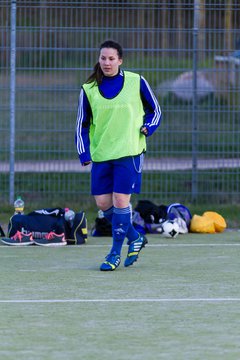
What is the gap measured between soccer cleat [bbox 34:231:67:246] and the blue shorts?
212 centimetres

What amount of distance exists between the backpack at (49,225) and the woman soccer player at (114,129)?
79.7 inches

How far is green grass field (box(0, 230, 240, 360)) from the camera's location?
246 inches

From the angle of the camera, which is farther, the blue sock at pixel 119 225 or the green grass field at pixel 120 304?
the blue sock at pixel 119 225

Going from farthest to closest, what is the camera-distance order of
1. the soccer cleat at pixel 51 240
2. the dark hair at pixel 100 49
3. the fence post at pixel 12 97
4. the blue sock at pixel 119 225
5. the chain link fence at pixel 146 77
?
the chain link fence at pixel 146 77, the fence post at pixel 12 97, the soccer cleat at pixel 51 240, the blue sock at pixel 119 225, the dark hair at pixel 100 49

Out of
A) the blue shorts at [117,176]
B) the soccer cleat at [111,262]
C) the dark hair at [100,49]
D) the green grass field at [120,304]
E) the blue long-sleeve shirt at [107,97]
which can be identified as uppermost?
the dark hair at [100,49]

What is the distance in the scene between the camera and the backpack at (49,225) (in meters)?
11.2

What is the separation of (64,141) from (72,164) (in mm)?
320

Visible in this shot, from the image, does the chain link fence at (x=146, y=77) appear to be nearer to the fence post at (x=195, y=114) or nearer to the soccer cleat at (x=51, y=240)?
the fence post at (x=195, y=114)

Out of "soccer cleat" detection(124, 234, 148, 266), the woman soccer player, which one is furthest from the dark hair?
"soccer cleat" detection(124, 234, 148, 266)

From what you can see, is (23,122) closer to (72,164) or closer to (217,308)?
(72,164)

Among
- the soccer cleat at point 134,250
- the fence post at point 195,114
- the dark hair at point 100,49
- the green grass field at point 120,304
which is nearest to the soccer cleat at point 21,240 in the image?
the green grass field at point 120,304

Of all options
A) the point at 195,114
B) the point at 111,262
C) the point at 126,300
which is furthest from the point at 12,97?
the point at 126,300

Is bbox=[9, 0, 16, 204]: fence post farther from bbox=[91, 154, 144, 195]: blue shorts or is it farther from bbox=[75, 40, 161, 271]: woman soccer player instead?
bbox=[91, 154, 144, 195]: blue shorts

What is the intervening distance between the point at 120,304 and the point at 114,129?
74.9 inches
